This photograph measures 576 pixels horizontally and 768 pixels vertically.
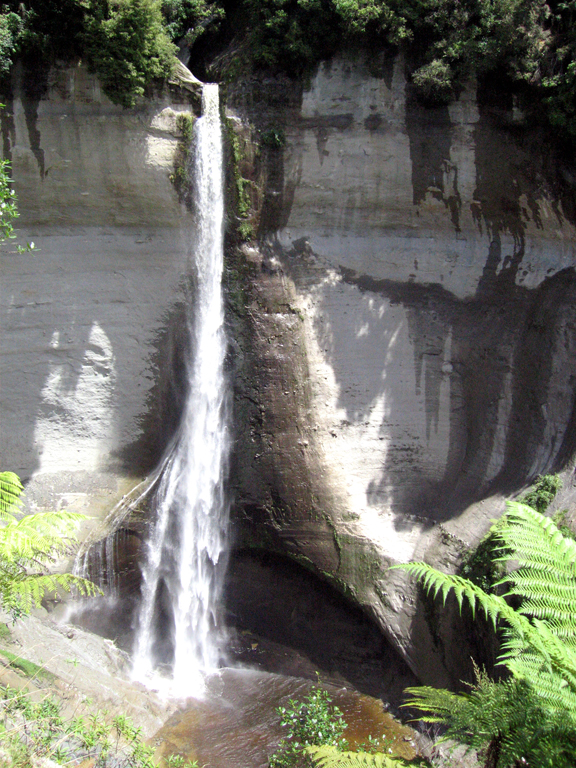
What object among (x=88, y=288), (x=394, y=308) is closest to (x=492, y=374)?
(x=394, y=308)

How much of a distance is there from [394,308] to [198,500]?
6.22 metres

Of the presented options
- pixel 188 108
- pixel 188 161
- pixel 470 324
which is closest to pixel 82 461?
pixel 188 161

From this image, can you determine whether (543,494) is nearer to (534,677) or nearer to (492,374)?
(492,374)

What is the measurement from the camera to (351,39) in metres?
12.0

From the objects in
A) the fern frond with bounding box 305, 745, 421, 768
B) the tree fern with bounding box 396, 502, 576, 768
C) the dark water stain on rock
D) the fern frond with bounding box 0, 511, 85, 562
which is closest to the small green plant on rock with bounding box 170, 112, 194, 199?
the dark water stain on rock

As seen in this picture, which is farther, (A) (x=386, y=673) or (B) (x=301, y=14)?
(B) (x=301, y=14)

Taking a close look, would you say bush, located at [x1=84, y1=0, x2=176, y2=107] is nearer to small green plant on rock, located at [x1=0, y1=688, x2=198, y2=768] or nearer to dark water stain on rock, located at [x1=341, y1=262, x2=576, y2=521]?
dark water stain on rock, located at [x1=341, y1=262, x2=576, y2=521]

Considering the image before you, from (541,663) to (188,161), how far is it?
11.4 meters

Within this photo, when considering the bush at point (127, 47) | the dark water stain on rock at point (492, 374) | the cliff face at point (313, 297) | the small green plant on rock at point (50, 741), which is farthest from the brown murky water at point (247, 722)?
the bush at point (127, 47)

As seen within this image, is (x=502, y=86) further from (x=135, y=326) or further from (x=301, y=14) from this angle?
(x=135, y=326)

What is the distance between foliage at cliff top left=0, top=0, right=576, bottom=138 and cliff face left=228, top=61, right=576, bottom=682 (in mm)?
542

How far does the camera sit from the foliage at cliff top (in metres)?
10.7

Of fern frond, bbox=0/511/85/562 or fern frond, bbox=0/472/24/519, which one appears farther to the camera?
fern frond, bbox=0/472/24/519

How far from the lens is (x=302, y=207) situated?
41.3 ft
